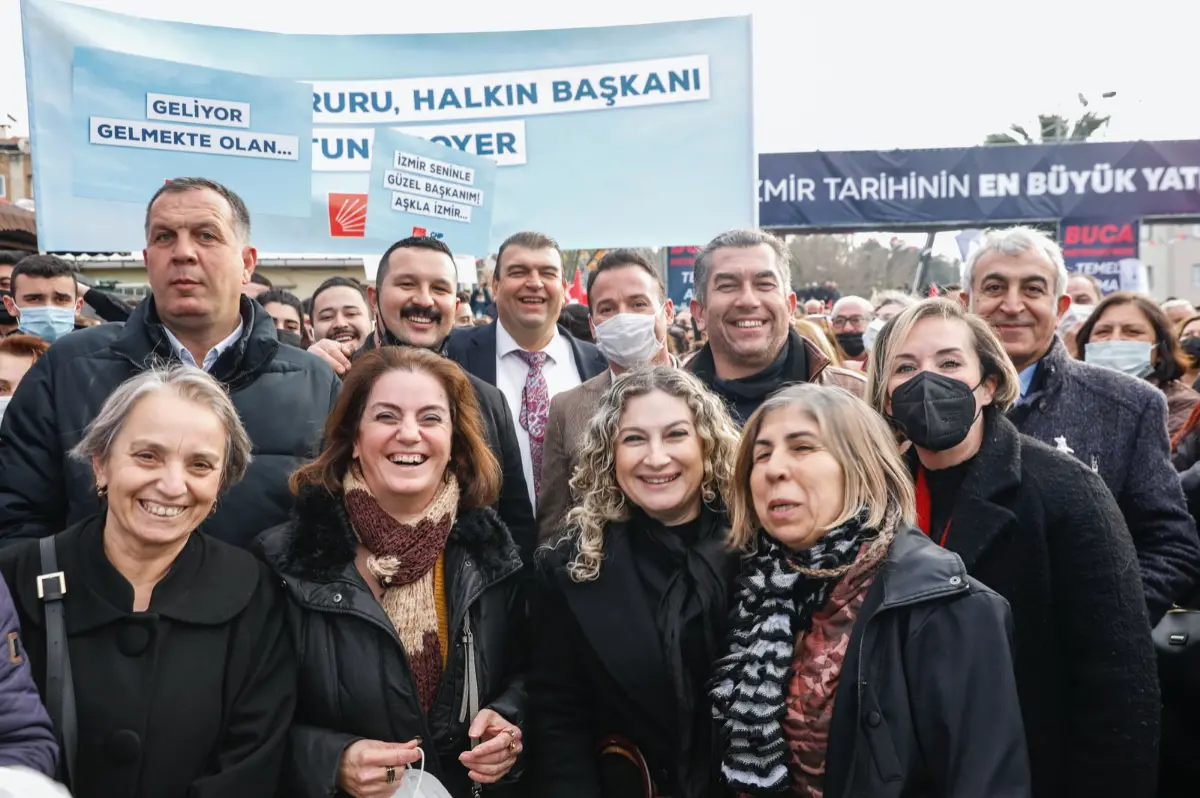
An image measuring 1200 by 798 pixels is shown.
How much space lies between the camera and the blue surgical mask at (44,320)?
18.5ft

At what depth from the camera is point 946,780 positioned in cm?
226

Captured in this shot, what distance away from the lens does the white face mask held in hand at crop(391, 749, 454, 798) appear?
268 centimetres

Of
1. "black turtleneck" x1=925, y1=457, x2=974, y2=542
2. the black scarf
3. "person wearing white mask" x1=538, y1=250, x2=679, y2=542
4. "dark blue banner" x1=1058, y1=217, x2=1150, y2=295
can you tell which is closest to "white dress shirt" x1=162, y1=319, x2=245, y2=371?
"person wearing white mask" x1=538, y1=250, x2=679, y2=542

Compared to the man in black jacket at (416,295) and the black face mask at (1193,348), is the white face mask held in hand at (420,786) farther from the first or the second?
the black face mask at (1193,348)

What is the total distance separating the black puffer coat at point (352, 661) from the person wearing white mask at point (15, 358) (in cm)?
231

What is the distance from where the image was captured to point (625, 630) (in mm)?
2771

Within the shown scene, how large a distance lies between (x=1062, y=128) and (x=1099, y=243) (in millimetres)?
13217

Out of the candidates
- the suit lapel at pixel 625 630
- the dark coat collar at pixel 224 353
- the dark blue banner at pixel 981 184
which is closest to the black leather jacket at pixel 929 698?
the suit lapel at pixel 625 630

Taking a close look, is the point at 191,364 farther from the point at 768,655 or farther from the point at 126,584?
the point at 768,655

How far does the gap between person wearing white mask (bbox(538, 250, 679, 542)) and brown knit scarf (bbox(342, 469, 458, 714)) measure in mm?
611

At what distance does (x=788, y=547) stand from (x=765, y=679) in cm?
35

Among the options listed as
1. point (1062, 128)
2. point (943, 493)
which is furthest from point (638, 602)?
point (1062, 128)

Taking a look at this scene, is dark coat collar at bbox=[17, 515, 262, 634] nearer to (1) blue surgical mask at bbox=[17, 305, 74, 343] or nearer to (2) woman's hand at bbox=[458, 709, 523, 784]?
(2) woman's hand at bbox=[458, 709, 523, 784]

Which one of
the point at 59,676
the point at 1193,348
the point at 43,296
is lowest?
the point at 59,676
